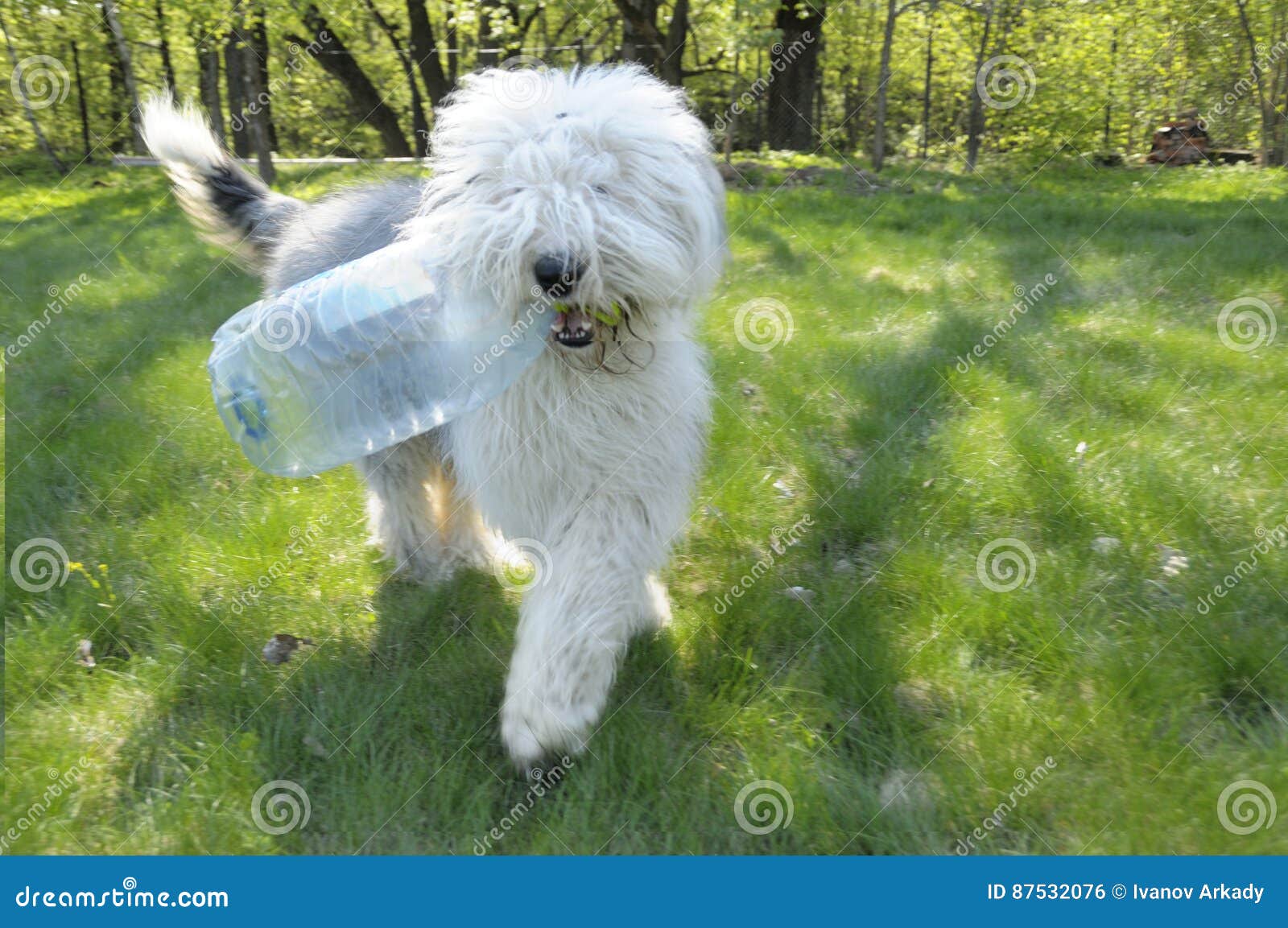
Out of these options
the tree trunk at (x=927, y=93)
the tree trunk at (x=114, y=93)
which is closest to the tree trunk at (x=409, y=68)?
the tree trunk at (x=114, y=93)

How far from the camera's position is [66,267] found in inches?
329

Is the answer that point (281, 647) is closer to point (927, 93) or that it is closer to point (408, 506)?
point (408, 506)

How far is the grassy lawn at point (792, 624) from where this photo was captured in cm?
242

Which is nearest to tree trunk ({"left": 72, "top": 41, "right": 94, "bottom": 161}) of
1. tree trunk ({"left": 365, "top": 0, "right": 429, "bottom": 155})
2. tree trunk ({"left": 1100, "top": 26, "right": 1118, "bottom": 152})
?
tree trunk ({"left": 365, "top": 0, "right": 429, "bottom": 155})

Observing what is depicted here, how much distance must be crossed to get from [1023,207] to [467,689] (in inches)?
309

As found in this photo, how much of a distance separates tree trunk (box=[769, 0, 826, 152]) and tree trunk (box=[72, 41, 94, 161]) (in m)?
14.3

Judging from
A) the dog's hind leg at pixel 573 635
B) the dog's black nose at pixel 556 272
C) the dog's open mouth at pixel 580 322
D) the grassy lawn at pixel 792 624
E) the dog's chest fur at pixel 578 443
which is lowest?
the grassy lawn at pixel 792 624

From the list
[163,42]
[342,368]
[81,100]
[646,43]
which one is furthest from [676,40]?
[81,100]

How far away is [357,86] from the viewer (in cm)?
1856

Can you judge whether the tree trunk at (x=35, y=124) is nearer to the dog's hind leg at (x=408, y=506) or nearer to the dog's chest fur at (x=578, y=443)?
the dog's hind leg at (x=408, y=506)

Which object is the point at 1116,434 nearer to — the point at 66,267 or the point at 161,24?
the point at 66,267

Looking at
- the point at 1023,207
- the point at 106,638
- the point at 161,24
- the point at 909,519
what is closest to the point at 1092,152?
the point at 1023,207

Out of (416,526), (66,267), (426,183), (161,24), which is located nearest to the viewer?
(426,183)

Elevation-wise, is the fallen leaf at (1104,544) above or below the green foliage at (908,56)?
below
